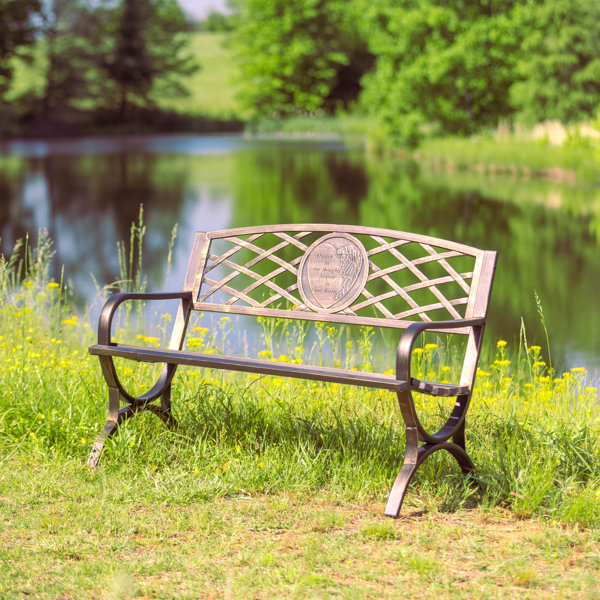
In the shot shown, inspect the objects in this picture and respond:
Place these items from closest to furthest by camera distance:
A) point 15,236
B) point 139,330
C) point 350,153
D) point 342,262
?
point 342,262 → point 139,330 → point 15,236 → point 350,153

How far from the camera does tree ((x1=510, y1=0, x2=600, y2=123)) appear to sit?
3262cm

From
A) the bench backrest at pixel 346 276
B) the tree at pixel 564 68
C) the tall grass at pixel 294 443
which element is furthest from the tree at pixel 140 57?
the bench backrest at pixel 346 276

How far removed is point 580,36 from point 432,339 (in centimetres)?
2705

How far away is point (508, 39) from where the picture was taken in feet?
118

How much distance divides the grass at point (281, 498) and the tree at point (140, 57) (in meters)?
66.4

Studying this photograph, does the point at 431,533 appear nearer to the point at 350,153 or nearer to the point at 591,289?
the point at 591,289

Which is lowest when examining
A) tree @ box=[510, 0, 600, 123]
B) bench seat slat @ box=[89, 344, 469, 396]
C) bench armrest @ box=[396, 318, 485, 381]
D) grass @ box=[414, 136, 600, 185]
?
grass @ box=[414, 136, 600, 185]

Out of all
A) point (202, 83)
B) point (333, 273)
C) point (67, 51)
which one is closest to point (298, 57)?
point (67, 51)

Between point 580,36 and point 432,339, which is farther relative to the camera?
point 580,36

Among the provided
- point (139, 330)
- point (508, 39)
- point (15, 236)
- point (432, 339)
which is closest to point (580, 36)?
point (508, 39)

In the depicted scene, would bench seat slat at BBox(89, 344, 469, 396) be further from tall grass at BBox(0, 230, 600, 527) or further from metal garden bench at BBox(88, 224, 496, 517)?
tall grass at BBox(0, 230, 600, 527)

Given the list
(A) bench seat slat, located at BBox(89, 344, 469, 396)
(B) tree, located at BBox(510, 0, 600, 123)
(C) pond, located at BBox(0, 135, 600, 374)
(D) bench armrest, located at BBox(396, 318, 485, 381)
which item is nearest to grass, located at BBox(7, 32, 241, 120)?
(C) pond, located at BBox(0, 135, 600, 374)

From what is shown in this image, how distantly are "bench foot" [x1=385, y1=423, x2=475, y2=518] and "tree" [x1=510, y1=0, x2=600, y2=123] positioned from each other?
99.1 feet

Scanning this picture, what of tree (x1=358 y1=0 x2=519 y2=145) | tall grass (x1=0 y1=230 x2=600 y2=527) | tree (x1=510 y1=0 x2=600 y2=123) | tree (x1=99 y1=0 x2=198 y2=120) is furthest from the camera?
tree (x1=99 y1=0 x2=198 y2=120)
